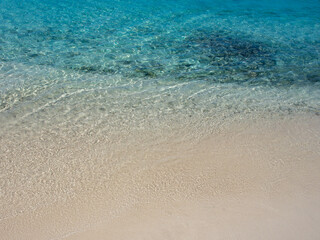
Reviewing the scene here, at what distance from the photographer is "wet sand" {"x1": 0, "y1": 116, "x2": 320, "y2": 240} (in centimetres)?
293

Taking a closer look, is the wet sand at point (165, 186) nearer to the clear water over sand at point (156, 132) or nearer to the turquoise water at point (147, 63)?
the clear water over sand at point (156, 132)

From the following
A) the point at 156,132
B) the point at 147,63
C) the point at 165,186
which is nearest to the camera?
the point at 165,186

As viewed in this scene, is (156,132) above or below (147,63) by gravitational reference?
below

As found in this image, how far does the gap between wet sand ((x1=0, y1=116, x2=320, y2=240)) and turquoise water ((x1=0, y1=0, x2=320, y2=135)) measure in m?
0.60

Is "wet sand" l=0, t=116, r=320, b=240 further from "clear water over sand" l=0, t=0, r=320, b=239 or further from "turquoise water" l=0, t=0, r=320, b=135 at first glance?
"turquoise water" l=0, t=0, r=320, b=135

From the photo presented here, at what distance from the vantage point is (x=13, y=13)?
29.6ft

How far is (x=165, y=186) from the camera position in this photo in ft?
11.2

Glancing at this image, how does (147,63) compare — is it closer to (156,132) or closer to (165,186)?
(156,132)

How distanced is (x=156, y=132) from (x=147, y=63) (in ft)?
7.96

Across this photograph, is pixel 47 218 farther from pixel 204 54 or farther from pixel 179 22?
pixel 179 22

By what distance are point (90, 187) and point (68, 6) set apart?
314 inches

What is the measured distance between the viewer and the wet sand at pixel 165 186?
293cm

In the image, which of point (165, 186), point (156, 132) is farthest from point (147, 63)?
point (165, 186)

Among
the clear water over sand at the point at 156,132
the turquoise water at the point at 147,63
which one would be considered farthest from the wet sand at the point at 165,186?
the turquoise water at the point at 147,63
